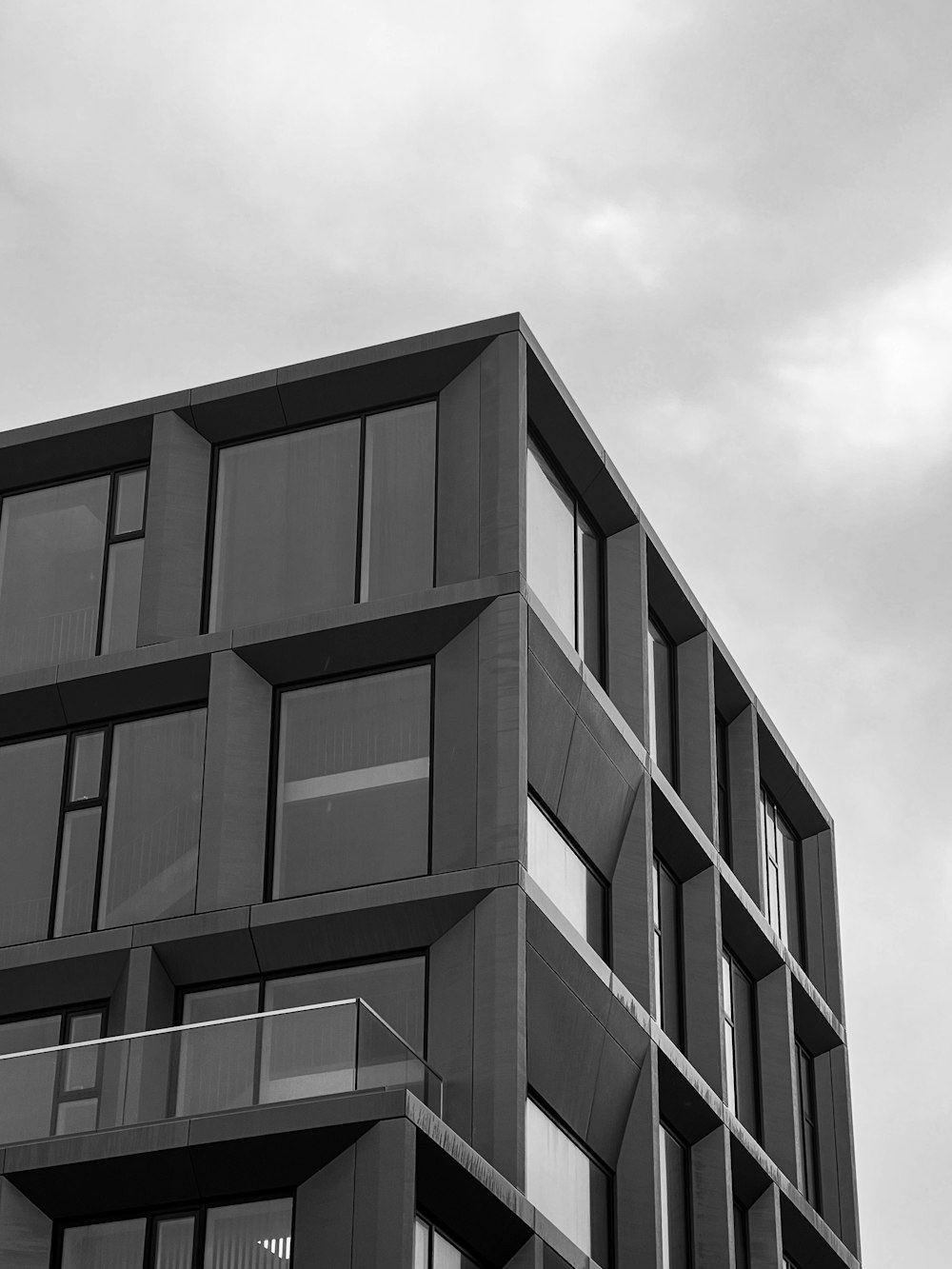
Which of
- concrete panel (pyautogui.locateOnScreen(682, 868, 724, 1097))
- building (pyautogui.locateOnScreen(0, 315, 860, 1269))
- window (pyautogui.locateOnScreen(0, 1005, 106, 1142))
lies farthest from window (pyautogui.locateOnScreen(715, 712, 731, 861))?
window (pyautogui.locateOnScreen(0, 1005, 106, 1142))

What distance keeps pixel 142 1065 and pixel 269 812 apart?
23.8 feet

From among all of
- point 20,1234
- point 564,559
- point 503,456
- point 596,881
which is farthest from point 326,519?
point 20,1234

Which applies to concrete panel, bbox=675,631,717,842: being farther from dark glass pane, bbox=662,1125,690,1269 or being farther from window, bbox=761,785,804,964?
dark glass pane, bbox=662,1125,690,1269

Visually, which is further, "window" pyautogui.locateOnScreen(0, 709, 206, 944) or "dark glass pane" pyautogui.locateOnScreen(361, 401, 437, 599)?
"dark glass pane" pyautogui.locateOnScreen(361, 401, 437, 599)

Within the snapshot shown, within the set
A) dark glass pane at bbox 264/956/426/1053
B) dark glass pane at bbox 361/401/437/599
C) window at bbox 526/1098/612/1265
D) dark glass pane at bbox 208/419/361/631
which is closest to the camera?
dark glass pane at bbox 264/956/426/1053

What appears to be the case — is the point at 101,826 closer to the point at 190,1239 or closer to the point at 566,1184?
the point at 566,1184

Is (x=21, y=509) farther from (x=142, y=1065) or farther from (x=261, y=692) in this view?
(x=142, y=1065)

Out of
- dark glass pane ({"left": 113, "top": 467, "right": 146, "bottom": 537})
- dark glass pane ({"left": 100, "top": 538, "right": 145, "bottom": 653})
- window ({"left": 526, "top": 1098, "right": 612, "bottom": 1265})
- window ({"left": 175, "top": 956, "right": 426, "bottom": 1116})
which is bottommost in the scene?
window ({"left": 175, "top": 956, "right": 426, "bottom": 1116})

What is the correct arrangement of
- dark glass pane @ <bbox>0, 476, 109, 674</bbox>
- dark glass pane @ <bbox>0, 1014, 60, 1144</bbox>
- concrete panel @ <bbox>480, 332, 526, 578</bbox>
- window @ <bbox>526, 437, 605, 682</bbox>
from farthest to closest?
dark glass pane @ <bbox>0, 476, 109, 674</bbox> < window @ <bbox>526, 437, 605, 682</bbox> < concrete panel @ <bbox>480, 332, 526, 578</bbox> < dark glass pane @ <bbox>0, 1014, 60, 1144</bbox>

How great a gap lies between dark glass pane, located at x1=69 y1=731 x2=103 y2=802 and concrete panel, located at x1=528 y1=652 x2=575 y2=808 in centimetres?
704

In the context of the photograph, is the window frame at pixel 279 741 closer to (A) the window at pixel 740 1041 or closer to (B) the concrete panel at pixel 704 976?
(B) the concrete panel at pixel 704 976

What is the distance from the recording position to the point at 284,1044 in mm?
27266

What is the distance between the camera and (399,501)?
36469 mm

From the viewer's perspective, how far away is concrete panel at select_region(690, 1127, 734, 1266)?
1496 inches
